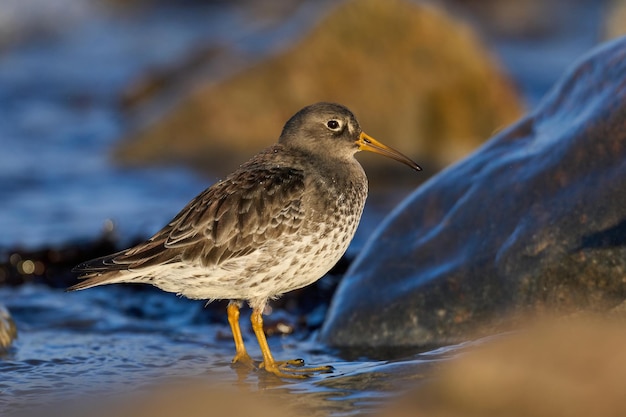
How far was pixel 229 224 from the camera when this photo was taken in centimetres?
634

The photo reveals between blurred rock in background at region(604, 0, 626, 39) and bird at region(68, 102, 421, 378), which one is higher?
blurred rock in background at region(604, 0, 626, 39)

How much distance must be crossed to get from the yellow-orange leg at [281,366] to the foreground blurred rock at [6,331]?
174cm

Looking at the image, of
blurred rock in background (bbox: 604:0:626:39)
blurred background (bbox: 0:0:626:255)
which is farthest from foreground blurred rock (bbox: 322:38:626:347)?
blurred rock in background (bbox: 604:0:626:39)

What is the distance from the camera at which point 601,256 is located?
611cm

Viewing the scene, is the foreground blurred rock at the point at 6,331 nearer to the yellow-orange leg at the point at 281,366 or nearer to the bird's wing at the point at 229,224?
the bird's wing at the point at 229,224

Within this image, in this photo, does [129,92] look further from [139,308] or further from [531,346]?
[531,346]

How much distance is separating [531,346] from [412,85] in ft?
29.5

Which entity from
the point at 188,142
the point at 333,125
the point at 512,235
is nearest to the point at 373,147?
the point at 333,125

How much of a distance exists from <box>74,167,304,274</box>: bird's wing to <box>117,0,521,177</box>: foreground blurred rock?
6.82 metres

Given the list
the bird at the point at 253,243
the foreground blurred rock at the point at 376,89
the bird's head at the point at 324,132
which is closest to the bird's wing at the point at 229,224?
the bird at the point at 253,243

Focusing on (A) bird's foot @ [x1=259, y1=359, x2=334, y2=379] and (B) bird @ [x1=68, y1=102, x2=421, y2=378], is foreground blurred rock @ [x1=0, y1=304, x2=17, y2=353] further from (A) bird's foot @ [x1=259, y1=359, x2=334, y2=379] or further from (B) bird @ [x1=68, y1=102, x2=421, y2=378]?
(A) bird's foot @ [x1=259, y1=359, x2=334, y2=379]

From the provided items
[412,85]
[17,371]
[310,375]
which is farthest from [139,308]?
[412,85]

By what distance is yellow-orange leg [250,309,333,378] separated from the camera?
629 cm

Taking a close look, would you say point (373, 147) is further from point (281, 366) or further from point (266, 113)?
point (266, 113)
